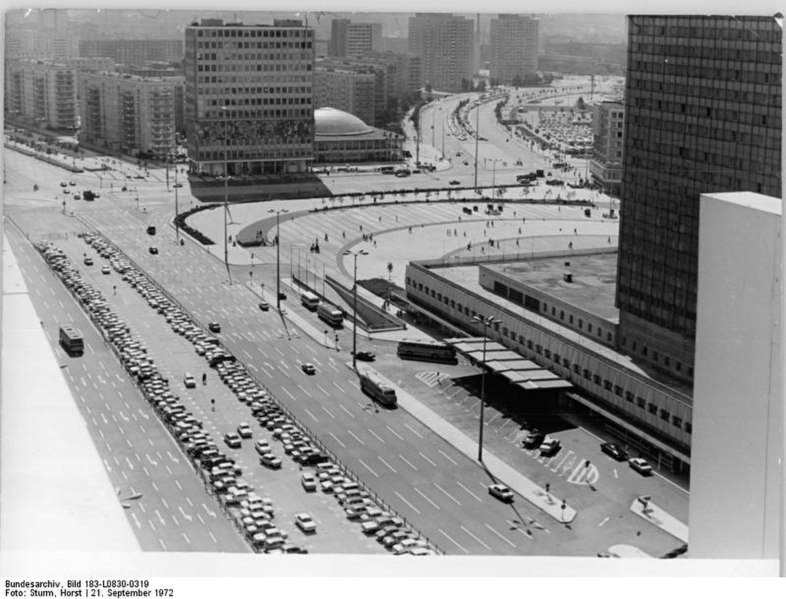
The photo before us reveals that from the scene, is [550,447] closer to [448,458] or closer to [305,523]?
[448,458]

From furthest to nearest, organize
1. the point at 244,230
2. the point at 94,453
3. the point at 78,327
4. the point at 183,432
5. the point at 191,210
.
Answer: the point at 191,210 < the point at 244,230 < the point at 78,327 < the point at 183,432 < the point at 94,453

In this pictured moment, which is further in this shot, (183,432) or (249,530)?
(183,432)

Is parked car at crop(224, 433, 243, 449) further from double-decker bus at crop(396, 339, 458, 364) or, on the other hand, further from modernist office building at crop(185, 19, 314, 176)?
modernist office building at crop(185, 19, 314, 176)

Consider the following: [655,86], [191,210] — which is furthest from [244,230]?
[655,86]

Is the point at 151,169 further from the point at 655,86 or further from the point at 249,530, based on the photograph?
the point at 249,530

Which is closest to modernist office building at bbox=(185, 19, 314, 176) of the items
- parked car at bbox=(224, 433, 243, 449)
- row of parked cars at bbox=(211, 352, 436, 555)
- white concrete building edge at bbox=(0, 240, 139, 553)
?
row of parked cars at bbox=(211, 352, 436, 555)

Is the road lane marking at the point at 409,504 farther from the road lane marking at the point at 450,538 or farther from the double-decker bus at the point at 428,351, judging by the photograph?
the double-decker bus at the point at 428,351

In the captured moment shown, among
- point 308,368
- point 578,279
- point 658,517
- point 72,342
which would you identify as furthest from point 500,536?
point 578,279
